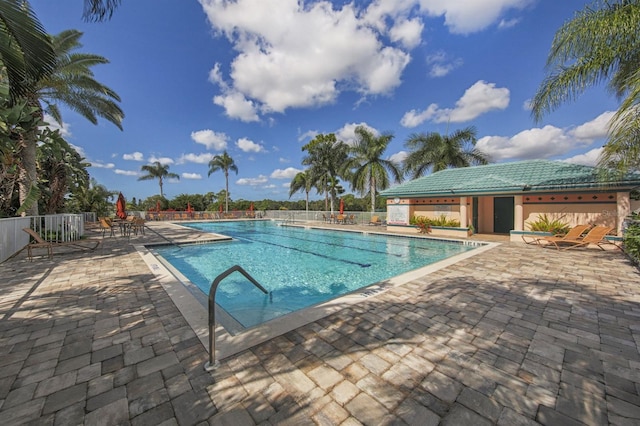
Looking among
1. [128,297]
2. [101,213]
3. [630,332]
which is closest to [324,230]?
[128,297]

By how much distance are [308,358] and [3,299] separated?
18.0 feet

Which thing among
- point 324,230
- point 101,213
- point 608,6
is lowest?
point 324,230

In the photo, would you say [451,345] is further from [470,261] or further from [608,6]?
[608,6]

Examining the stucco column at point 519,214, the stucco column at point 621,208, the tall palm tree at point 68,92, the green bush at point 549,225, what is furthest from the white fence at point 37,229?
the stucco column at point 621,208

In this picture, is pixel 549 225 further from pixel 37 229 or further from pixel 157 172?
pixel 157 172

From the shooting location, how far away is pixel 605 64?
642cm

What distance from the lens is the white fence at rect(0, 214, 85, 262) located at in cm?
711

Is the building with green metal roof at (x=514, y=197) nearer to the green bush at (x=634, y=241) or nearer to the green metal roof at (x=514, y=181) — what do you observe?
the green metal roof at (x=514, y=181)

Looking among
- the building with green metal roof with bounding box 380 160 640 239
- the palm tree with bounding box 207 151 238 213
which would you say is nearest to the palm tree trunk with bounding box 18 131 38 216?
the building with green metal roof with bounding box 380 160 640 239

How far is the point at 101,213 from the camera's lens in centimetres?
2166

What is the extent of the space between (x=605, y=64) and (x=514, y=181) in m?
6.43

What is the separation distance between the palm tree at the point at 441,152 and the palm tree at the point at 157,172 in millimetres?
34409

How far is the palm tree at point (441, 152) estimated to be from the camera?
2030 cm

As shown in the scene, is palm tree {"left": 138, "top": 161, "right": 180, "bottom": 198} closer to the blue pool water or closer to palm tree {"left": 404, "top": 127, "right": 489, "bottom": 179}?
the blue pool water
